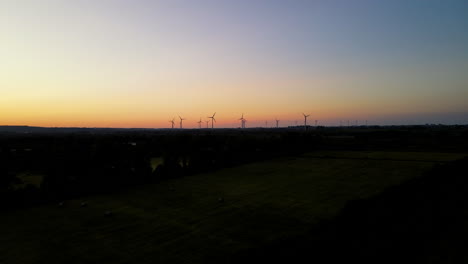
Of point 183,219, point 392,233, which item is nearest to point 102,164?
point 183,219

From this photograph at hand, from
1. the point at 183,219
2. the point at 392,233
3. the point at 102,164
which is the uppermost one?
the point at 102,164

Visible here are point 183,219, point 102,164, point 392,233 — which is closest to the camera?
point 392,233

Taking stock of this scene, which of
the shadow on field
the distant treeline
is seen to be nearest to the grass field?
the distant treeline

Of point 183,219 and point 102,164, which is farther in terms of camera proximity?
point 102,164

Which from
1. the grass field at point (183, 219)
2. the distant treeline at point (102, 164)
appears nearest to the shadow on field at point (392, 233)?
the grass field at point (183, 219)

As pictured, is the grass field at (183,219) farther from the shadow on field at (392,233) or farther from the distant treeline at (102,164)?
the shadow on field at (392,233)

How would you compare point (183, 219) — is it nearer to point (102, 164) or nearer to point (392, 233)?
point (392, 233)
